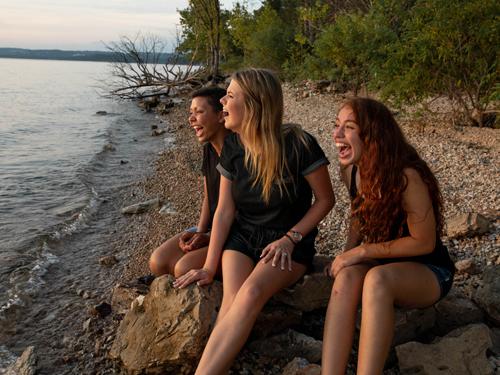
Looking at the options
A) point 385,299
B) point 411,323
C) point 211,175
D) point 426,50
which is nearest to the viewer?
point 385,299

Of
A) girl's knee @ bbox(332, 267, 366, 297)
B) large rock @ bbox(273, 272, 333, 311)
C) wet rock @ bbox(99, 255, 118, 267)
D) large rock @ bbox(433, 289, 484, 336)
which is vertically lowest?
wet rock @ bbox(99, 255, 118, 267)

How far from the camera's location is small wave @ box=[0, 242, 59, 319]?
5.31 metres

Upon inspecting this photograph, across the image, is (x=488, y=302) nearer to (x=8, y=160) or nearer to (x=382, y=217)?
(x=382, y=217)

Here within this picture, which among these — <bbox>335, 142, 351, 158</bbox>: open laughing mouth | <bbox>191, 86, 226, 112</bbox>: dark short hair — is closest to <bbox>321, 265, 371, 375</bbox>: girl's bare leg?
<bbox>335, 142, 351, 158</bbox>: open laughing mouth

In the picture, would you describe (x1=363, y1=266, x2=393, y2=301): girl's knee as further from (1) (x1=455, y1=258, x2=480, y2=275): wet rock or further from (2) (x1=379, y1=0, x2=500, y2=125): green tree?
(2) (x1=379, y1=0, x2=500, y2=125): green tree

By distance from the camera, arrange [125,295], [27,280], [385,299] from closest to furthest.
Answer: [385,299] → [125,295] → [27,280]

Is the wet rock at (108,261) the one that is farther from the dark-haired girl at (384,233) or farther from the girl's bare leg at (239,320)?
the dark-haired girl at (384,233)

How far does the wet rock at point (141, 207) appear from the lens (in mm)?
8658

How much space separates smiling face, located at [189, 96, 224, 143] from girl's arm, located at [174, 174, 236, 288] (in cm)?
67

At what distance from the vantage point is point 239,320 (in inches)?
112

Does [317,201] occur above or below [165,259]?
above

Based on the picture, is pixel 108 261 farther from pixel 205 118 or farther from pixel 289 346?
pixel 289 346

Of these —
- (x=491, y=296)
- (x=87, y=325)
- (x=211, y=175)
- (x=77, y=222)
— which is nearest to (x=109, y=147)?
(x=77, y=222)

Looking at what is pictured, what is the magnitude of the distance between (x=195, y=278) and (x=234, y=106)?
1.24m
